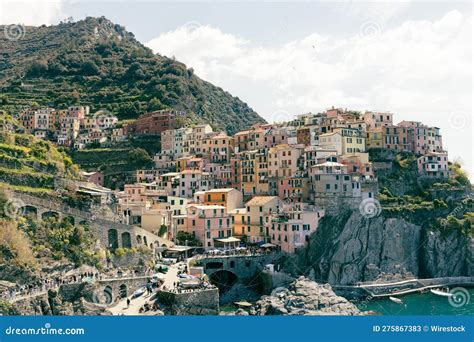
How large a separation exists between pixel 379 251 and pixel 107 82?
225 feet

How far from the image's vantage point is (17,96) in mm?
109312

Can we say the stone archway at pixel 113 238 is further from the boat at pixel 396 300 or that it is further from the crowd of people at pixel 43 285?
the boat at pixel 396 300

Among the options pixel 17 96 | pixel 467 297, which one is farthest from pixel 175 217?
pixel 17 96

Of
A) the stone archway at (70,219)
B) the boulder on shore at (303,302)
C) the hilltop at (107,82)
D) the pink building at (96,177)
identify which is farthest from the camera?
the hilltop at (107,82)

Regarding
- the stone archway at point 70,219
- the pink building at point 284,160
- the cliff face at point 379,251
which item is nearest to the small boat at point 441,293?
the cliff face at point 379,251

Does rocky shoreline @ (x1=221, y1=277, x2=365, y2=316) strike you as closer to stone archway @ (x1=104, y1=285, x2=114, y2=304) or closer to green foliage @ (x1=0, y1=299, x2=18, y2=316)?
stone archway @ (x1=104, y1=285, x2=114, y2=304)

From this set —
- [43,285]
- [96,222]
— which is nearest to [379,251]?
[96,222]

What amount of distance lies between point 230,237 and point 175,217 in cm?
596

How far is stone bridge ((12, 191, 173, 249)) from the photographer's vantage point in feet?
168

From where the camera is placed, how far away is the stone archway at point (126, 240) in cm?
5603

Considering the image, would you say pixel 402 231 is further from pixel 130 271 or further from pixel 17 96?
pixel 17 96

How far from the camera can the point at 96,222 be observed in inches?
2138

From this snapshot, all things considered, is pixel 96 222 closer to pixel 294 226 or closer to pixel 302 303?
pixel 302 303

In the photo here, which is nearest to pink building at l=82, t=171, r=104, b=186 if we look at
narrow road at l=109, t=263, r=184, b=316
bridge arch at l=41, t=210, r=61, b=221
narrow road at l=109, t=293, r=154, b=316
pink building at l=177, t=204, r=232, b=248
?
pink building at l=177, t=204, r=232, b=248
